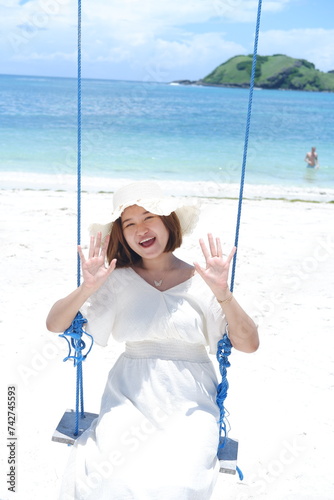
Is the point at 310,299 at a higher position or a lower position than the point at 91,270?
lower

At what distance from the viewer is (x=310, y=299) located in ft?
15.0

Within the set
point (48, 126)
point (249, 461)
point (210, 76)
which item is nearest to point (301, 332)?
point (249, 461)

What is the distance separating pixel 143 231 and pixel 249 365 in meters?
1.79

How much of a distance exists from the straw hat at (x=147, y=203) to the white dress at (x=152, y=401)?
0.77 ft

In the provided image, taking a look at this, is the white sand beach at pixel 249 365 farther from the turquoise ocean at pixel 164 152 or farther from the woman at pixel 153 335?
the turquoise ocean at pixel 164 152

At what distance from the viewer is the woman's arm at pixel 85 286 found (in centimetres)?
195

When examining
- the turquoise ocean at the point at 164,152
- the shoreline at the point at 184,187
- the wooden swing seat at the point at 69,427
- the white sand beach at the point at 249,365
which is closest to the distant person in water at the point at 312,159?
the turquoise ocean at the point at 164,152

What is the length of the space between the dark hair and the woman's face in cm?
5

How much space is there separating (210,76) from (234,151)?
94340 millimetres

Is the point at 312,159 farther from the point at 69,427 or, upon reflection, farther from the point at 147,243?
the point at 69,427

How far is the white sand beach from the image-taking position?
255 cm

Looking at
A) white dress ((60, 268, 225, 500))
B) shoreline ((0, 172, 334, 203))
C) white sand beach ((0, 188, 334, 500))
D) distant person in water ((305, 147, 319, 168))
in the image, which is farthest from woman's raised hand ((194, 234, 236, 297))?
distant person in water ((305, 147, 319, 168))

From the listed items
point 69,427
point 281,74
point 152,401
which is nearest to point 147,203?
point 152,401

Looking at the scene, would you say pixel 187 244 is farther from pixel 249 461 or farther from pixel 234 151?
pixel 234 151
